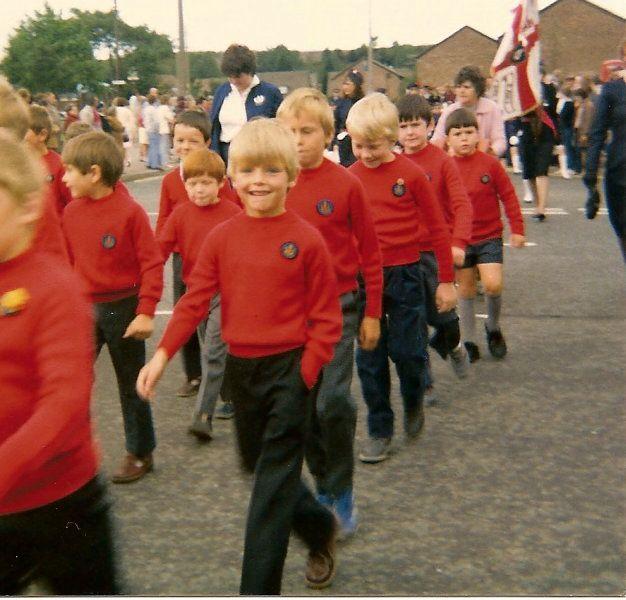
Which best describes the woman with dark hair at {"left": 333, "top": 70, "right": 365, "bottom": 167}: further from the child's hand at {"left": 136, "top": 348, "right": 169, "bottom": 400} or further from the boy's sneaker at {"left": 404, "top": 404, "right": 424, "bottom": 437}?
the child's hand at {"left": 136, "top": 348, "right": 169, "bottom": 400}

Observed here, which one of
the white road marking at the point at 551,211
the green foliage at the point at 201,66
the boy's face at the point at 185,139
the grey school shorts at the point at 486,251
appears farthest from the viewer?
the green foliage at the point at 201,66

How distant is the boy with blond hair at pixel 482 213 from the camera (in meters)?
6.10

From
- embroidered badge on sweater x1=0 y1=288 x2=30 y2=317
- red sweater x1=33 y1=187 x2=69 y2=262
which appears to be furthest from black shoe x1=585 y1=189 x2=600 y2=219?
embroidered badge on sweater x1=0 y1=288 x2=30 y2=317

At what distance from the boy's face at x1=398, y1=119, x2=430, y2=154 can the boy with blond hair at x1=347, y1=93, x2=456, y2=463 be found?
837mm

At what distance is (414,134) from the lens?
5352 millimetres

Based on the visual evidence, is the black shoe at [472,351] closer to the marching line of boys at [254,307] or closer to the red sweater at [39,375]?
the marching line of boys at [254,307]

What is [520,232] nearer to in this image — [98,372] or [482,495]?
[482,495]

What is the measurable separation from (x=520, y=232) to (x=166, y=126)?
18.8 meters

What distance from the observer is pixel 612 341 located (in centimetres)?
678

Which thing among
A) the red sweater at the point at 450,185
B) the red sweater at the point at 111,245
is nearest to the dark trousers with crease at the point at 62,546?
the red sweater at the point at 111,245

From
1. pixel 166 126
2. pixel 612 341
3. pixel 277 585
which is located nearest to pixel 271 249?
pixel 277 585

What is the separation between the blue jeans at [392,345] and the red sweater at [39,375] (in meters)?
2.48

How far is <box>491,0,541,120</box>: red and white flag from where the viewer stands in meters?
10.5

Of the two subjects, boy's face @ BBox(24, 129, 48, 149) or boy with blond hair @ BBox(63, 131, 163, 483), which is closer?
boy with blond hair @ BBox(63, 131, 163, 483)
